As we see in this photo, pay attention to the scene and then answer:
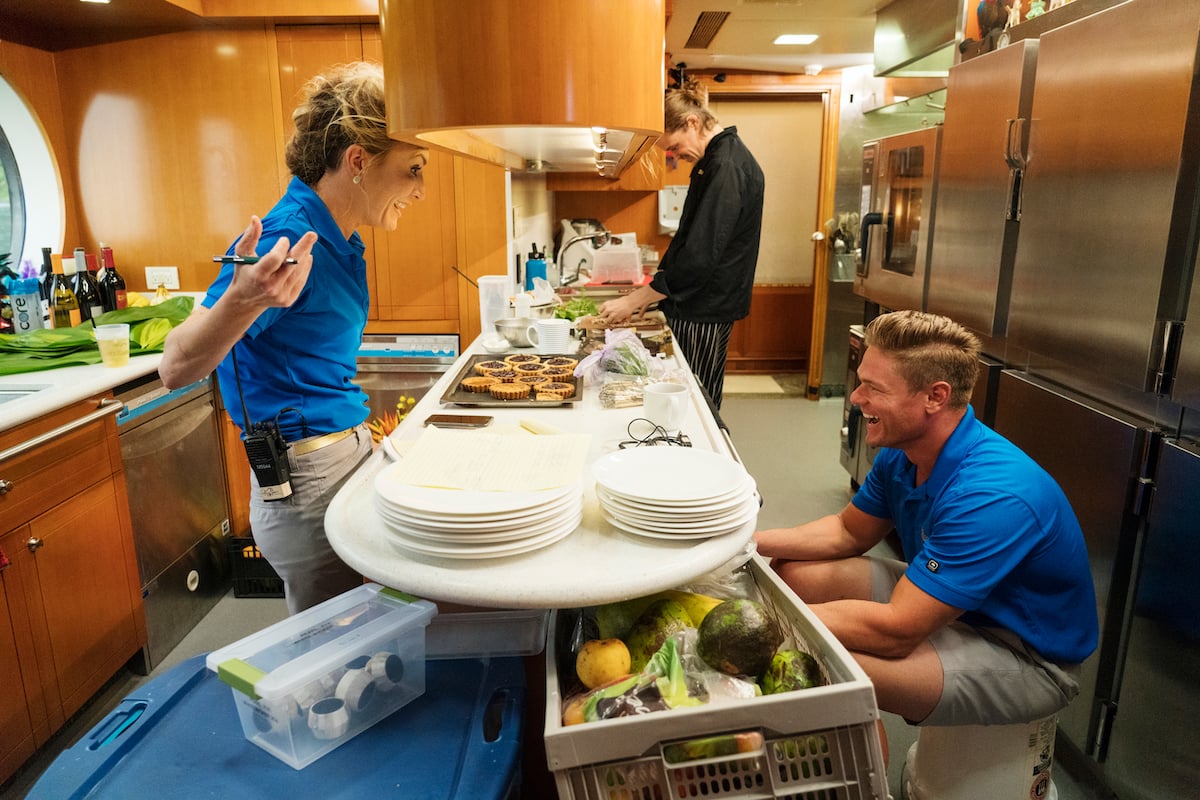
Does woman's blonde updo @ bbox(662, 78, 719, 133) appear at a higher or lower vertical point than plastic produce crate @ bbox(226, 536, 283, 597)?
higher

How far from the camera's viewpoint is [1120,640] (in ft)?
6.07

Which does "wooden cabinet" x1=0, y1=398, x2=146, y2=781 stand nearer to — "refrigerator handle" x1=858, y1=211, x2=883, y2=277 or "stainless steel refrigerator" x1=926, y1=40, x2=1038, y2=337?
"stainless steel refrigerator" x1=926, y1=40, x2=1038, y2=337

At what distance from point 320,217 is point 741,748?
1.23m

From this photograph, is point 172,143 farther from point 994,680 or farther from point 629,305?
point 994,680

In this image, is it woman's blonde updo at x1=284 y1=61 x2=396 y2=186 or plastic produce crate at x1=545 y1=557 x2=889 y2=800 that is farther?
woman's blonde updo at x1=284 y1=61 x2=396 y2=186

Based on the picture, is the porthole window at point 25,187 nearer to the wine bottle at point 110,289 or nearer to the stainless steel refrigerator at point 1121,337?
the wine bottle at point 110,289

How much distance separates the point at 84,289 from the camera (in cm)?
312

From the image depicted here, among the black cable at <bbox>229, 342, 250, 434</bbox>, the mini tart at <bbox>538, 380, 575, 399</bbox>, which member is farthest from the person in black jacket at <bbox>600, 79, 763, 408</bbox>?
the black cable at <bbox>229, 342, 250, 434</bbox>

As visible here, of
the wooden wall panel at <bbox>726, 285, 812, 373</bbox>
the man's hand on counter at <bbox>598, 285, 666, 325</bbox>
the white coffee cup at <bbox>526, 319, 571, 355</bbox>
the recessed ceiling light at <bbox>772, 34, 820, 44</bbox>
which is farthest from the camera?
the wooden wall panel at <bbox>726, 285, 812, 373</bbox>

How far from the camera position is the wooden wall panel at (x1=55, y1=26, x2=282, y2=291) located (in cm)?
322

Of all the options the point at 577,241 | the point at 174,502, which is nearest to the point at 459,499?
the point at 174,502

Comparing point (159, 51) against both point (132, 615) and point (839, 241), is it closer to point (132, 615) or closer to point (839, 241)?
point (132, 615)

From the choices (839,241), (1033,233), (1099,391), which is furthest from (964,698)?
(839,241)

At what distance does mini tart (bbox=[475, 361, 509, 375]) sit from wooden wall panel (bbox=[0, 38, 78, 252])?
7.10 feet
